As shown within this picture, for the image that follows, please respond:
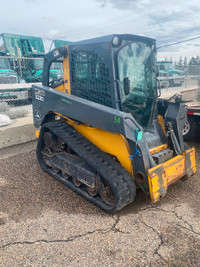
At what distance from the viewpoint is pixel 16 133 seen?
19.2 ft

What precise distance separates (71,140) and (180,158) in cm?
162

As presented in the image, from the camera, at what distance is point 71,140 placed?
3467mm

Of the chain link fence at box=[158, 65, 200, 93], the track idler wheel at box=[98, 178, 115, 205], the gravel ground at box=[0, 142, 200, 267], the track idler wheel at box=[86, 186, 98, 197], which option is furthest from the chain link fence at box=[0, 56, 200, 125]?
the track idler wheel at box=[98, 178, 115, 205]

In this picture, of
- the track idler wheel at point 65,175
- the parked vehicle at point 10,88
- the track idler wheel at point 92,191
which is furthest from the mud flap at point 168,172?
the parked vehicle at point 10,88

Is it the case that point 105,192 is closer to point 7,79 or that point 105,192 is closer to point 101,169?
point 101,169

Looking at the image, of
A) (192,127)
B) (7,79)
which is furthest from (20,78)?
(192,127)

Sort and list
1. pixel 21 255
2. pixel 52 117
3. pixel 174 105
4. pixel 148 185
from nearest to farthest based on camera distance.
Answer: pixel 21 255 < pixel 148 185 < pixel 174 105 < pixel 52 117

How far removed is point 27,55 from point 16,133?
24.9 feet

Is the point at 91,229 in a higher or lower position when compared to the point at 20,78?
lower

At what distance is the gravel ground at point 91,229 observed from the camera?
2301 mm

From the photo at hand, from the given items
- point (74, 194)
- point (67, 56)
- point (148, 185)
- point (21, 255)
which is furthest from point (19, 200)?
point (67, 56)

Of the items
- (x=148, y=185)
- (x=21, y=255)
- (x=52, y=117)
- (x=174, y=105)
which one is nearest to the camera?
(x=21, y=255)

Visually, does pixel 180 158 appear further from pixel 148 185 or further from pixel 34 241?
pixel 34 241

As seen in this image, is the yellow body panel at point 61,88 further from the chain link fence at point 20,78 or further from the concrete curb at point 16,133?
the chain link fence at point 20,78
